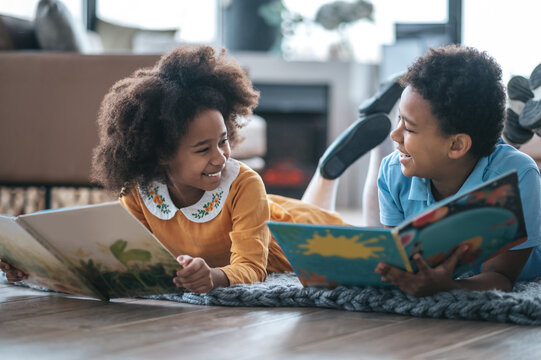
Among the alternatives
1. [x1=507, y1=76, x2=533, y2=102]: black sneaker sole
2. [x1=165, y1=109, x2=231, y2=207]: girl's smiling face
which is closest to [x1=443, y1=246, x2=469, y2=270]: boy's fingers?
[x1=165, y1=109, x2=231, y2=207]: girl's smiling face

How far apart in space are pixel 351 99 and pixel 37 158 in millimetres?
2295

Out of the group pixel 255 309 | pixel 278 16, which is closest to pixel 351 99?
pixel 278 16

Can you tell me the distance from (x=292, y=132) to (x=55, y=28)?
2.03 metres

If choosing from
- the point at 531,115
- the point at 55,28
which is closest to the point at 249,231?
the point at 531,115

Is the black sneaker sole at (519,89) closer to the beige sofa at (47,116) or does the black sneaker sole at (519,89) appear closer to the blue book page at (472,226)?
the blue book page at (472,226)

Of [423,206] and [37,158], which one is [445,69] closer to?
[423,206]

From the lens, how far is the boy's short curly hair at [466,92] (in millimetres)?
1239

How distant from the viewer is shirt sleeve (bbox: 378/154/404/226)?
1454 mm

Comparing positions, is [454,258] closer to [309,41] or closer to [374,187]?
[374,187]

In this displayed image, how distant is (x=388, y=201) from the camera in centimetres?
147

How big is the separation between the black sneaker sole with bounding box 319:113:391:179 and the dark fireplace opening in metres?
2.44

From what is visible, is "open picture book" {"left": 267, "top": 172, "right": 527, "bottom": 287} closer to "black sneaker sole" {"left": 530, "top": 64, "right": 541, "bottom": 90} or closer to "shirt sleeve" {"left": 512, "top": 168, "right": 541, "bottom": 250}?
"shirt sleeve" {"left": 512, "top": 168, "right": 541, "bottom": 250}

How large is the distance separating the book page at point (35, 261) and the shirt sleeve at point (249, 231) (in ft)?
0.92

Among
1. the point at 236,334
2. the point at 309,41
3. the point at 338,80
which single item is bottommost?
the point at 236,334
